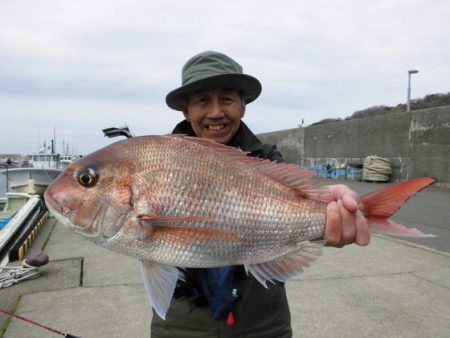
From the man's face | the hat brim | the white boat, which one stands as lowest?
the white boat

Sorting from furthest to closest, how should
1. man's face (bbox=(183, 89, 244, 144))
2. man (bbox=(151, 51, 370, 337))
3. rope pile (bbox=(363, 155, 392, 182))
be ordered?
rope pile (bbox=(363, 155, 392, 182))
man's face (bbox=(183, 89, 244, 144))
man (bbox=(151, 51, 370, 337))

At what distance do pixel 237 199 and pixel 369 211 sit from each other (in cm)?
57

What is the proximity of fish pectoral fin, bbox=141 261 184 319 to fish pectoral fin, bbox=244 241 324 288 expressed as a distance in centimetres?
32

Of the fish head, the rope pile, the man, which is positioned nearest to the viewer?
the fish head

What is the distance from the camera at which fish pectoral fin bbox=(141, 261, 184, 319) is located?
5.41 ft

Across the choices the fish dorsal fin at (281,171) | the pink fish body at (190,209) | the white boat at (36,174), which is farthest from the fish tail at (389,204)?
the white boat at (36,174)

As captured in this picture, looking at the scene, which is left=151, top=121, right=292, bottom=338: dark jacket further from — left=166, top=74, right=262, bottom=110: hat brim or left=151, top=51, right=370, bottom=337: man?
left=166, top=74, right=262, bottom=110: hat brim

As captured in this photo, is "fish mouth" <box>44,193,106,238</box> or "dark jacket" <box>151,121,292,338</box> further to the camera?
"dark jacket" <box>151,121,292,338</box>

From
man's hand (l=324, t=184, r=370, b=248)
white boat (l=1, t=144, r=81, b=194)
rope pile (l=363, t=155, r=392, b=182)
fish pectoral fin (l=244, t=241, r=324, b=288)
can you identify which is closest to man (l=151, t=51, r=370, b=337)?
fish pectoral fin (l=244, t=241, r=324, b=288)

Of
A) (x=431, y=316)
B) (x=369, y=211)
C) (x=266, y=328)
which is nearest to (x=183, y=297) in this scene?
(x=266, y=328)

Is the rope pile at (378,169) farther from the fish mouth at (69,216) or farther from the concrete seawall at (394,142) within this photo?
the fish mouth at (69,216)

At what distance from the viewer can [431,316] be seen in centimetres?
411

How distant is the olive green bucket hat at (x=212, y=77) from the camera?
7.05ft

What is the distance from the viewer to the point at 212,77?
6.95 feet
